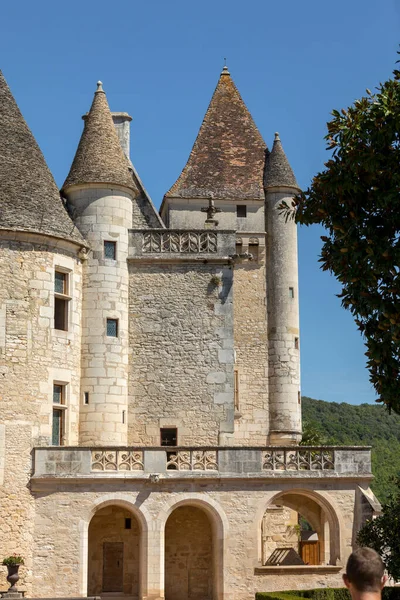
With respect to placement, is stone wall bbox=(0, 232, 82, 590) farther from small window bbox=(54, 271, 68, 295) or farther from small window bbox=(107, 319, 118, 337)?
small window bbox=(107, 319, 118, 337)

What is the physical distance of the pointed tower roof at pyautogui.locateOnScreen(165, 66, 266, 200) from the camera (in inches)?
1373

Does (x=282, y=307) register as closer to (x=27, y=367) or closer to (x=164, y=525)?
(x=164, y=525)

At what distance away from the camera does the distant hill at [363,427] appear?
241 feet

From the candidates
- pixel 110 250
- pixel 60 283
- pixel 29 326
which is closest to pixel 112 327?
pixel 60 283

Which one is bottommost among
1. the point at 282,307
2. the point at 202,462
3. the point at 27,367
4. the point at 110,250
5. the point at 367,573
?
the point at 367,573

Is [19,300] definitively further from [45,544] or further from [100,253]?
[45,544]

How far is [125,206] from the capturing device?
29.7 metres

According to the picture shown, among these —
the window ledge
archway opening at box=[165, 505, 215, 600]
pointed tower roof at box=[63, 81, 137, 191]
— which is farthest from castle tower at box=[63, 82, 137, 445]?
the window ledge

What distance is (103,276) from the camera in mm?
29000

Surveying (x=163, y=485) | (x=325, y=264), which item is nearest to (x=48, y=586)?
(x=163, y=485)

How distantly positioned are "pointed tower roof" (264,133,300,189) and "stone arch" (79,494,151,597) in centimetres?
1344

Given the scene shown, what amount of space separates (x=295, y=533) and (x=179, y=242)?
1119cm

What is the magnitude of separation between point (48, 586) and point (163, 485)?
12.5 feet

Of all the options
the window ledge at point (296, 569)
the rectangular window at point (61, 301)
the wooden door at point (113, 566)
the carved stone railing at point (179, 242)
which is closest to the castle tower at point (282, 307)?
the carved stone railing at point (179, 242)
